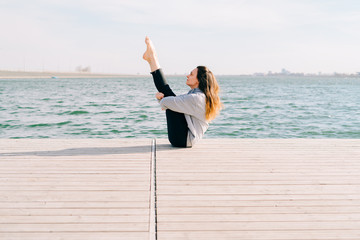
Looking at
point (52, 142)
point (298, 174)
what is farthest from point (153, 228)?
point (52, 142)

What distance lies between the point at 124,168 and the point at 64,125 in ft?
27.8

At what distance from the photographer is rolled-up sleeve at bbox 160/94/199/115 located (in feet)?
13.2

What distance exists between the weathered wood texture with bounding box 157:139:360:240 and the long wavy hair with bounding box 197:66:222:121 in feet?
1.75

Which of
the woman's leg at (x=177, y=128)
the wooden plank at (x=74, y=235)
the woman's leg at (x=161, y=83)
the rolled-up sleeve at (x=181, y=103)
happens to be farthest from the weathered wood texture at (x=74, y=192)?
the woman's leg at (x=161, y=83)

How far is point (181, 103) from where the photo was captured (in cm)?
404

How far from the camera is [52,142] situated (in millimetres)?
4855

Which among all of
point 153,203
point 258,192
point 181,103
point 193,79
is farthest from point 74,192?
point 193,79

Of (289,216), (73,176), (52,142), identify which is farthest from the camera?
(52,142)

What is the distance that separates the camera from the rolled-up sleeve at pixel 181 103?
159 inches

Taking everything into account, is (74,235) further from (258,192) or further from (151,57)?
(151,57)

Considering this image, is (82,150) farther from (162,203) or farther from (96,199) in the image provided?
(162,203)

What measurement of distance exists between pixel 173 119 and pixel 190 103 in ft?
1.07

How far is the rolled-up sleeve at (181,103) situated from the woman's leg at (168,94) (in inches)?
5.4

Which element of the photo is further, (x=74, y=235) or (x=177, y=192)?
(x=177, y=192)
